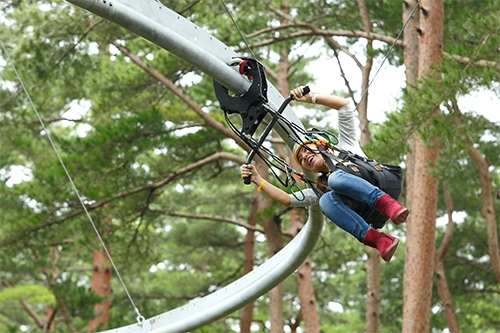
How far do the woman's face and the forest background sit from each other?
12.4 ft

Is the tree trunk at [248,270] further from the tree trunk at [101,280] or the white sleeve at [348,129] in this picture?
the white sleeve at [348,129]

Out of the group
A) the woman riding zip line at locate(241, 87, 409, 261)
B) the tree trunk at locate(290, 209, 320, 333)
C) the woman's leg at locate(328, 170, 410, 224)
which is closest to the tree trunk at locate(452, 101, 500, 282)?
the tree trunk at locate(290, 209, 320, 333)

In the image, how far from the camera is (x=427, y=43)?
11.2 m

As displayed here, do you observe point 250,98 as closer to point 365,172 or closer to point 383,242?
point 365,172

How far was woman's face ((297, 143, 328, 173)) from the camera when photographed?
625 centimetres

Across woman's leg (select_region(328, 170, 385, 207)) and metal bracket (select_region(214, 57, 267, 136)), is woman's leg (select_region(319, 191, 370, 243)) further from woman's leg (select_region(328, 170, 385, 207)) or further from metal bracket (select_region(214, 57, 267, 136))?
metal bracket (select_region(214, 57, 267, 136))

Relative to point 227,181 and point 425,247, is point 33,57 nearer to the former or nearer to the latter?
point 425,247

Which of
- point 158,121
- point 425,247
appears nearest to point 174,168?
point 158,121

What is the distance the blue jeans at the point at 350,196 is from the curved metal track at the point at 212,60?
2.18ft

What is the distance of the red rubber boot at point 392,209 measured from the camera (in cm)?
585

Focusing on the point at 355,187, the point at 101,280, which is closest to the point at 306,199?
the point at 355,187

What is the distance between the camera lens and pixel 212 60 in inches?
246

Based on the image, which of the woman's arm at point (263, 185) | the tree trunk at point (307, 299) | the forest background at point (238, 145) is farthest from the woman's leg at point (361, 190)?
the tree trunk at point (307, 299)

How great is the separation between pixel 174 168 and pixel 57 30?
3963 millimetres
